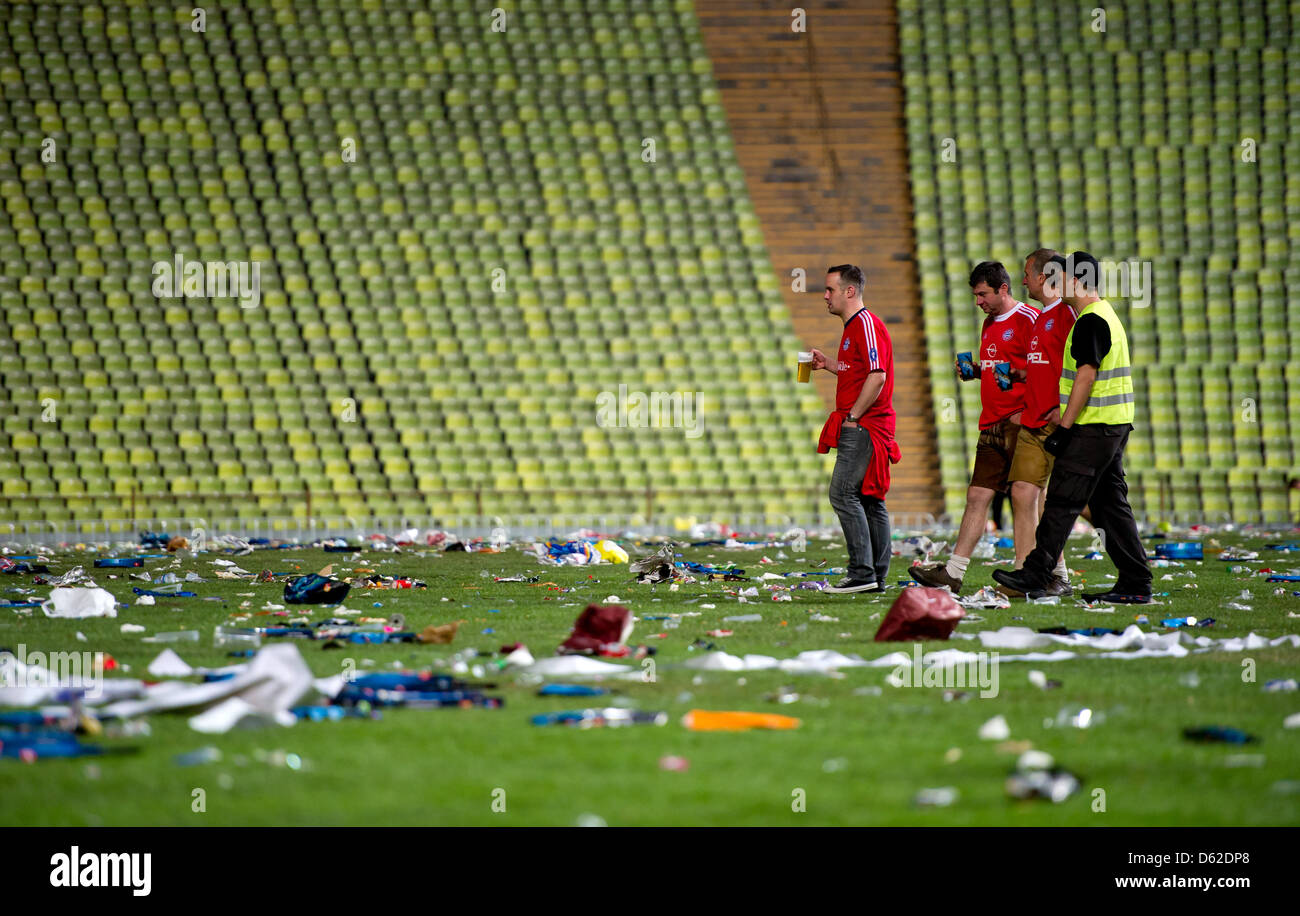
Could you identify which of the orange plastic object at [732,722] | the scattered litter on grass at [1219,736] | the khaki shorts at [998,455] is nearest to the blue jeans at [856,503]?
the khaki shorts at [998,455]

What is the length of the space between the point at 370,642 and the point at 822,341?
1305 cm

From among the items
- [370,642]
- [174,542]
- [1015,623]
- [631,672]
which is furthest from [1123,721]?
[174,542]

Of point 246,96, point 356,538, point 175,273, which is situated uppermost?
point 246,96

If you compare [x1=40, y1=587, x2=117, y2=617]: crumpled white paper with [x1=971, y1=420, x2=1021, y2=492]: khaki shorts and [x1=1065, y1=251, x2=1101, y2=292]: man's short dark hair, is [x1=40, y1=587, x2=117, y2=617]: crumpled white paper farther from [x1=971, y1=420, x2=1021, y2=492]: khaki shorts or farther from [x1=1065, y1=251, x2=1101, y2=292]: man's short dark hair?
[x1=1065, y1=251, x2=1101, y2=292]: man's short dark hair

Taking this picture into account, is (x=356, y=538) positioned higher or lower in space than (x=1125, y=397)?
lower

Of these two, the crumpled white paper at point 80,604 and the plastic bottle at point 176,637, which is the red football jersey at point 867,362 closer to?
the plastic bottle at point 176,637

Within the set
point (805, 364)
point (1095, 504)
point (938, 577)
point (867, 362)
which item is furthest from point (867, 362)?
point (1095, 504)

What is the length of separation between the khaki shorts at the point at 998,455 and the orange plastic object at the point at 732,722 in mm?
3979

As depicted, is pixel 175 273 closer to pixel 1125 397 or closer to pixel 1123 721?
pixel 1125 397

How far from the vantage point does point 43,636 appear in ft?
18.4

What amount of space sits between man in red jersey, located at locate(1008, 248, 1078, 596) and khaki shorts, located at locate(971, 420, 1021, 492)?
0.04 m

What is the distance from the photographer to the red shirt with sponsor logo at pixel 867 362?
757 centimetres

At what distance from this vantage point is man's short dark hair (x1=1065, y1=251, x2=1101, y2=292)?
6898 millimetres

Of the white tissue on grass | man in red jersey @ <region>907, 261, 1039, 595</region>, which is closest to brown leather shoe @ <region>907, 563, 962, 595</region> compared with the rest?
man in red jersey @ <region>907, 261, 1039, 595</region>
